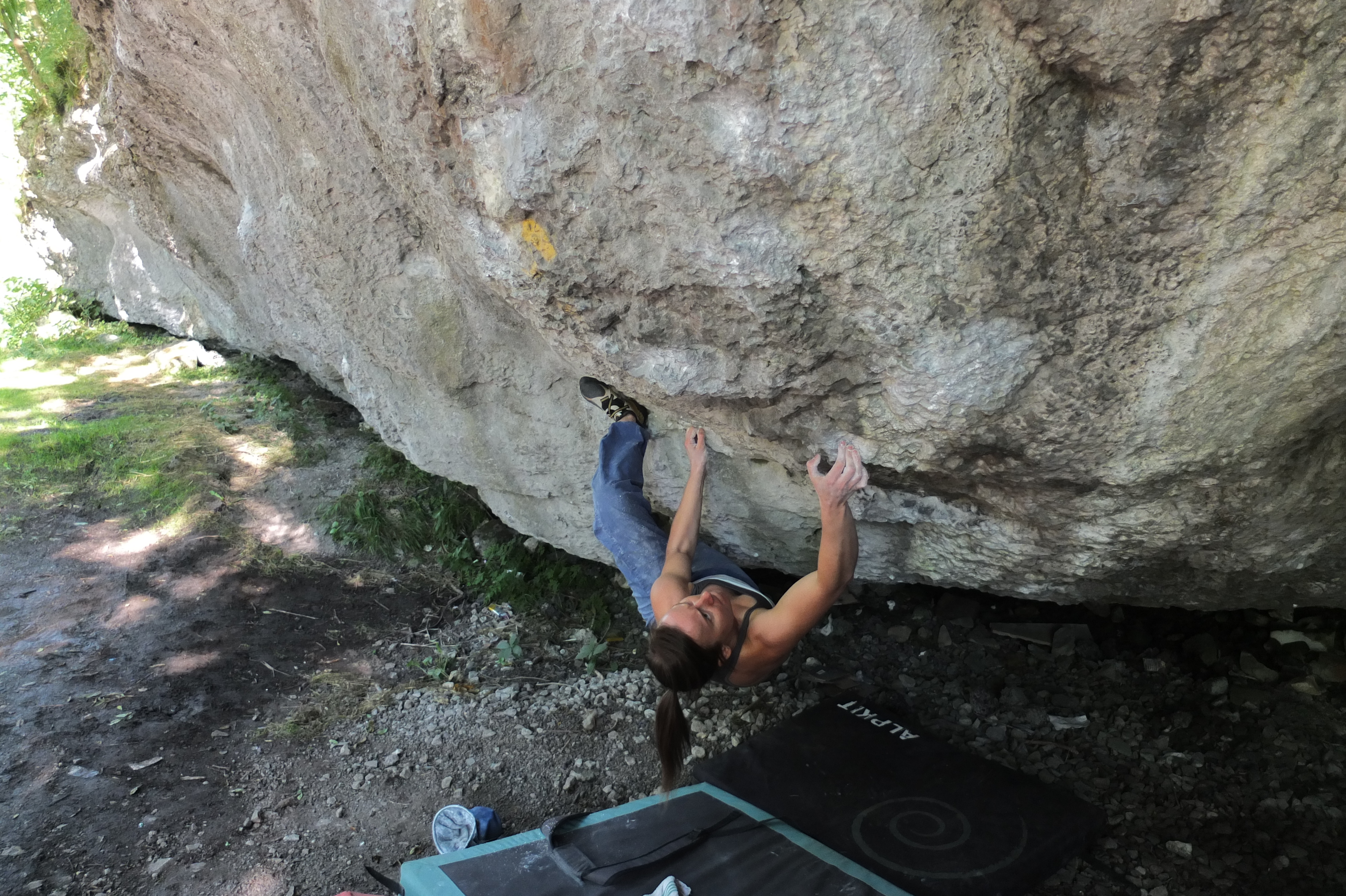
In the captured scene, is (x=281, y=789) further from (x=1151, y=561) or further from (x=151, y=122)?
(x=151, y=122)

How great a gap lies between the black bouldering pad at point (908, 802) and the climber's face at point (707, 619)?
70 centimetres

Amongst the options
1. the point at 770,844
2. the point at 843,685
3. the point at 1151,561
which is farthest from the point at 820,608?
the point at 843,685

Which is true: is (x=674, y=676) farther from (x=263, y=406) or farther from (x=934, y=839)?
(x=263, y=406)

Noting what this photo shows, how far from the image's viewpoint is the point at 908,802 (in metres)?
2.69

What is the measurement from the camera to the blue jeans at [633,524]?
282 cm

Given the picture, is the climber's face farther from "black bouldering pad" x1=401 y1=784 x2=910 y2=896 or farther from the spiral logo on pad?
the spiral logo on pad

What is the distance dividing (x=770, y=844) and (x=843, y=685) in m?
1.02

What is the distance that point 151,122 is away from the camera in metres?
4.19

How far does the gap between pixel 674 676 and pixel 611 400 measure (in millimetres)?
1107

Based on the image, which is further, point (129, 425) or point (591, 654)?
point (129, 425)

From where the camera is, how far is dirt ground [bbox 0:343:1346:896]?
2627 millimetres

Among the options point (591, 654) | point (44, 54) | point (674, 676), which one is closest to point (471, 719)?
point (591, 654)

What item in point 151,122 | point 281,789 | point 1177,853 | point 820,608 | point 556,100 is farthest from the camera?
point 151,122

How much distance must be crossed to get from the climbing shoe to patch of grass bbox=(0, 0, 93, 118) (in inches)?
233
